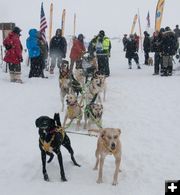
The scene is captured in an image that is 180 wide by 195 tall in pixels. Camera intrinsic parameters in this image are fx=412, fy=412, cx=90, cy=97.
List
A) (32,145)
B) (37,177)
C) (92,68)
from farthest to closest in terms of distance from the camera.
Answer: (92,68)
(32,145)
(37,177)

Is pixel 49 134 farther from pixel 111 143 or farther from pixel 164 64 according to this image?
pixel 164 64

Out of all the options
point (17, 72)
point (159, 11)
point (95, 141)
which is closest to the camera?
point (95, 141)

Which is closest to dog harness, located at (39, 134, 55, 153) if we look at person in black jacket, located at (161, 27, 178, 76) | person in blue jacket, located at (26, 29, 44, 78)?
person in blue jacket, located at (26, 29, 44, 78)

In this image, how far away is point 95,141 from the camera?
680 centimetres

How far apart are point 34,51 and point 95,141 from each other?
767cm

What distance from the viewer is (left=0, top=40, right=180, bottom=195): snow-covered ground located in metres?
4.99

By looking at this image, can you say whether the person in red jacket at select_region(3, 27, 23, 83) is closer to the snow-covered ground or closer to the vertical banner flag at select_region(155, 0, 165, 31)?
the snow-covered ground

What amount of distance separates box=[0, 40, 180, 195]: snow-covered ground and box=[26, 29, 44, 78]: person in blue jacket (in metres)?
1.73

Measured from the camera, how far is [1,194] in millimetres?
4781

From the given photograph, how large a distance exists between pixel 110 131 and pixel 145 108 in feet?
16.7

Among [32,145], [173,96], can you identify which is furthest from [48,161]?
[173,96]

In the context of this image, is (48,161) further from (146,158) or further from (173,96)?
(173,96)

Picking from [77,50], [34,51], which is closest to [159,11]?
[77,50]

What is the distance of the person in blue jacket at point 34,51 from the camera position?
544 inches
